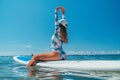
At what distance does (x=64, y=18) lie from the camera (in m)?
13.6

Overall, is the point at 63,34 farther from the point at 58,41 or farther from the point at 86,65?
the point at 86,65

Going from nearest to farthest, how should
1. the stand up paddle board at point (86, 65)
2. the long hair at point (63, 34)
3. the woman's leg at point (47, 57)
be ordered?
the stand up paddle board at point (86, 65) → the long hair at point (63, 34) → the woman's leg at point (47, 57)

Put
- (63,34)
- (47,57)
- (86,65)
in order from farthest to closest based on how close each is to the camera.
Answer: (47,57) → (63,34) → (86,65)

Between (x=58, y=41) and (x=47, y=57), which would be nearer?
(x=58, y=41)

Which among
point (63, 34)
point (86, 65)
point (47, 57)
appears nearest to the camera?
point (86, 65)

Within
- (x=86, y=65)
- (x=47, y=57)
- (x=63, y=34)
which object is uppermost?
(x=63, y=34)

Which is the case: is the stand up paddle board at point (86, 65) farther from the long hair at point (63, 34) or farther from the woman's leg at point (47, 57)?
the long hair at point (63, 34)

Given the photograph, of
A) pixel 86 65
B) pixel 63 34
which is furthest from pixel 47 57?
pixel 86 65

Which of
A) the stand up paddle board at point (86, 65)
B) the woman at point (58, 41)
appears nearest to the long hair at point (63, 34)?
the woman at point (58, 41)

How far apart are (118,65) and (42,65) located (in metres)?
4.00

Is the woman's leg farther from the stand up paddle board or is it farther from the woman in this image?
the stand up paddle board

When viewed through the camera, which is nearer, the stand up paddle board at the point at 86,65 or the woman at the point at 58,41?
the stand up paddle board at the point at 86,65

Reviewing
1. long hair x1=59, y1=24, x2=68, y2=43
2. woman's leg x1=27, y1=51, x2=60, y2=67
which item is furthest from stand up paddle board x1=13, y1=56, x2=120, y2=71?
long hair x1=59, y1=24, x2=68, y2=43

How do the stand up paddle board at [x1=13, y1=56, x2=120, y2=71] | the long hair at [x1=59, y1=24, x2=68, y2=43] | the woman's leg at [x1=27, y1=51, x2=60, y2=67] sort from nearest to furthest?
the stand up paddle board at [x1=13, y1=56, x2=120, y2=71]
the long hair at [x1=59, y1=24, x2=68, y2=43]
the woman's leg at [x1=27, y1=51, x2=60, y2=67]
